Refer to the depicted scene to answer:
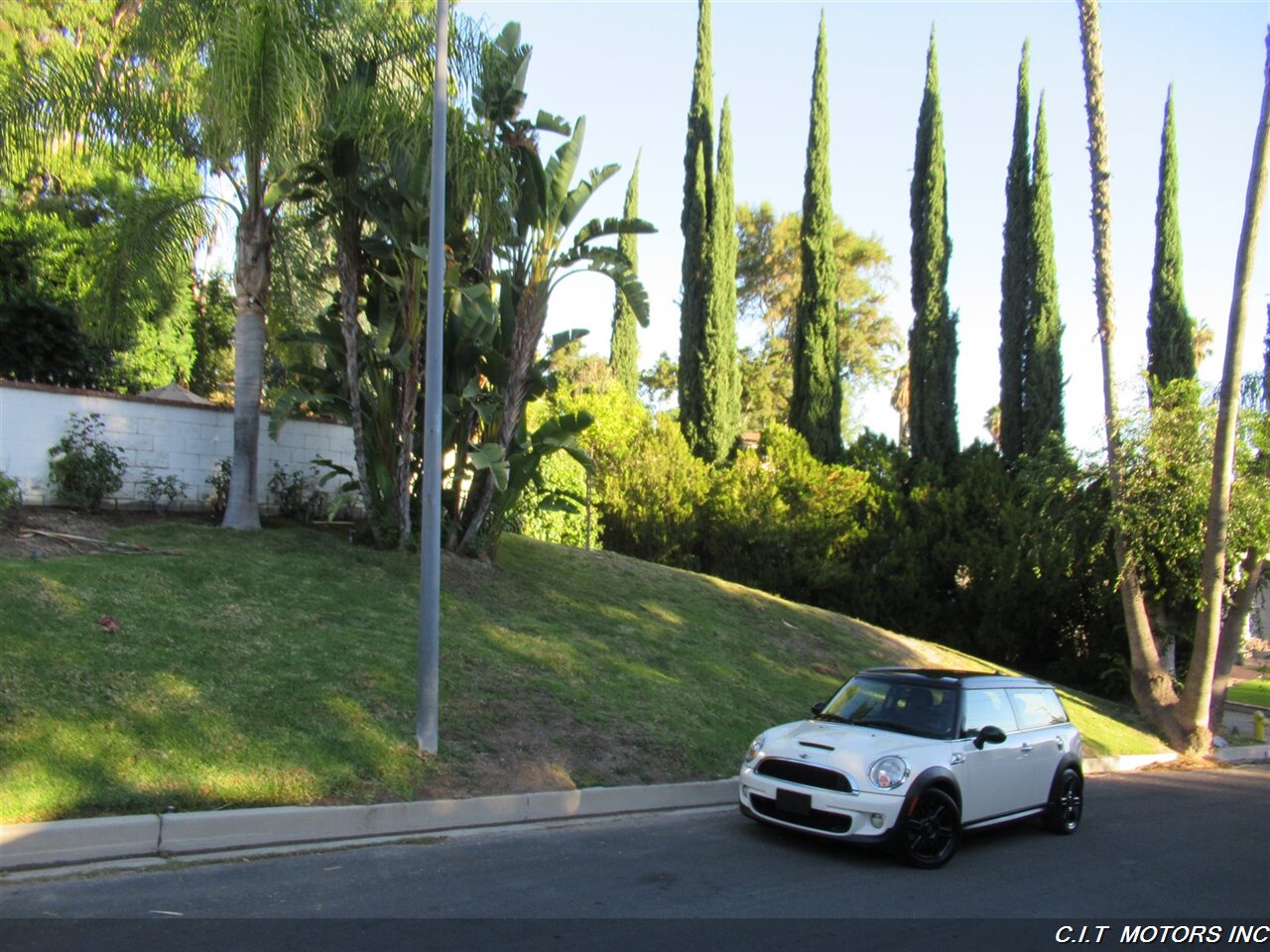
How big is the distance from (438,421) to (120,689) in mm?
3636

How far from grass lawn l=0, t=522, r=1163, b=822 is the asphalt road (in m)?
0.95

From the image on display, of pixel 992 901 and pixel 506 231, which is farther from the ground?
pixel 506 231

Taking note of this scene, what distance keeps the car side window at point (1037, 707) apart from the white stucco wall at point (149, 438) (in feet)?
37.2

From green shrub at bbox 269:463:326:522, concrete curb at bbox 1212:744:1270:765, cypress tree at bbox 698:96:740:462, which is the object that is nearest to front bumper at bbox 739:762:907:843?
green shrub at bbox 269:463:326:522

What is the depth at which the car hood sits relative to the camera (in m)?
8.10

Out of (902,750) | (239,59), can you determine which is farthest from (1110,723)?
(239,59)

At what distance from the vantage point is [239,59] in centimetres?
1212

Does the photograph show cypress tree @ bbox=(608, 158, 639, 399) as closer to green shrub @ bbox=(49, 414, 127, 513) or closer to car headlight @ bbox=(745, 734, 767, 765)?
green shrub @ bbox=(49, 414, 127, 513)

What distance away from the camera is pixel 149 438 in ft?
47.9

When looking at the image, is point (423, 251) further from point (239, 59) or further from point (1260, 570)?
point (1260, 570)

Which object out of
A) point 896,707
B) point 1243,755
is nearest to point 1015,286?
point 1243,755

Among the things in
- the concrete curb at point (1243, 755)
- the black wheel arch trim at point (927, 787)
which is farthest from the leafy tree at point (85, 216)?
the concrete curb at point (1243, 755)

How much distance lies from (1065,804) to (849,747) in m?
2.87

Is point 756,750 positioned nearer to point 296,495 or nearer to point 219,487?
point 296,495
